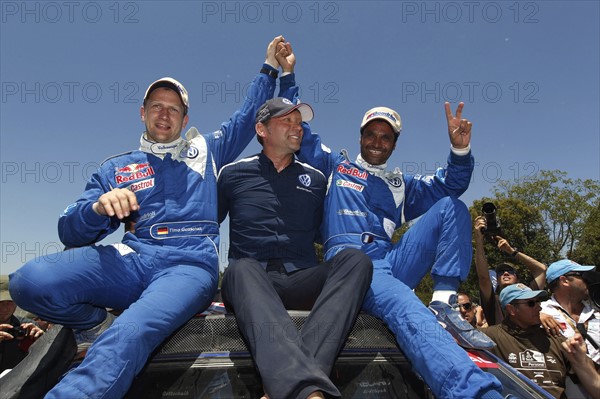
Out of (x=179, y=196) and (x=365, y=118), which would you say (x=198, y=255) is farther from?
(x=365, y=118)

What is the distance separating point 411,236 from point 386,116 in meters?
1.08

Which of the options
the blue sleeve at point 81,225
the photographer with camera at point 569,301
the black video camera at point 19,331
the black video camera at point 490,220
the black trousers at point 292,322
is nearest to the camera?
the black trousers at point 292,322

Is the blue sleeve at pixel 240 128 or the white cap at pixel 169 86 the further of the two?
the blue sleeve at pixel 240 128

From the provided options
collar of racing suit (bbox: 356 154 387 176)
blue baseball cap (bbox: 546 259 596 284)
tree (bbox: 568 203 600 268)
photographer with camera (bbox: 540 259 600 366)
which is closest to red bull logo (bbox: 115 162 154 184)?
collar of racing suit (bbox: 356 154 387 176)

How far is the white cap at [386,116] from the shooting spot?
11.5 ft

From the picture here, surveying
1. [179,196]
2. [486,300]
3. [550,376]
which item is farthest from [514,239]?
[179,196]

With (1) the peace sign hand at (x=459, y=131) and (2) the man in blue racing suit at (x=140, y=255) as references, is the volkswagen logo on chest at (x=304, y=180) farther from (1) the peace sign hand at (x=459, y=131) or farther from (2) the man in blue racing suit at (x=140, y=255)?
(1) the peace sign hand at (x=459, y=131)

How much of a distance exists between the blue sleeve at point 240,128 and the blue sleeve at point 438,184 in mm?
1281

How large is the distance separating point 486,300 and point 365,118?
123 inches

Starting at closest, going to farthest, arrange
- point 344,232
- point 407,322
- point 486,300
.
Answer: point 407,322, point 344,232, point 486,300

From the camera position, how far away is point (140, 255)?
2467 mm

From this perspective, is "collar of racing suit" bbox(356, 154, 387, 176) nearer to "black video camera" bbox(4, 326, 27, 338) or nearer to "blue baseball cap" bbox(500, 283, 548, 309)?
"blue baseball cap" bbox(500, 283, 548, 309)

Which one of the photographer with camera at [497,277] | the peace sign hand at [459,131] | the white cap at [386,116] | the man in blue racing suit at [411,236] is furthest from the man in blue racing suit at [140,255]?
the photographer with camera at [497,277]

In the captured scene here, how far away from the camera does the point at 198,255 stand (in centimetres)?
252
